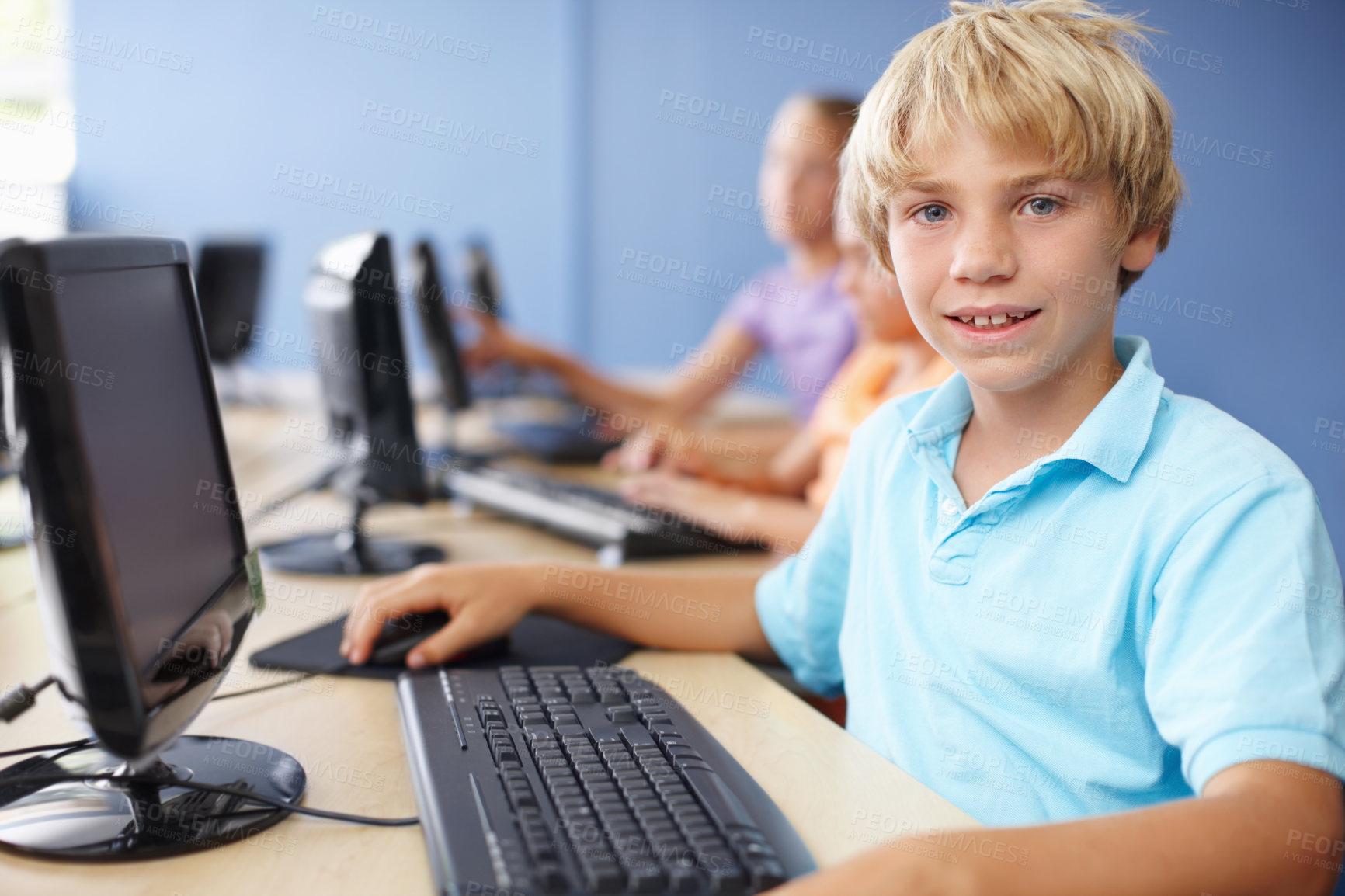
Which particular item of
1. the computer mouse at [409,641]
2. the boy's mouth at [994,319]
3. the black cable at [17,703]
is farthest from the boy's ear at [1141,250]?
the black cable at [17,703]

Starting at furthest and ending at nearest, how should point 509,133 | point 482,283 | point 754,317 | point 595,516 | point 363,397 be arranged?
point 509,133 < point 754,317 < point 482,283 < point 595,516 < point 363,397

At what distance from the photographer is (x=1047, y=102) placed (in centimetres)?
79

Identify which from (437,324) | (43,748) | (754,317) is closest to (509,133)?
(754,317)

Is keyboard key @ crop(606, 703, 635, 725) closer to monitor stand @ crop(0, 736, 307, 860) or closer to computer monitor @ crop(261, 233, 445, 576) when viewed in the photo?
monitor stand @ crop(0, 736, 307, 860)

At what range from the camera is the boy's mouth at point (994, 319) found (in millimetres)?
811

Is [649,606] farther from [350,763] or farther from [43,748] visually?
[43,748]

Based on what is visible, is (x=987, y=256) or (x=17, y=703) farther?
(x=987, y=256)

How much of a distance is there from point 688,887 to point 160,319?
0.52m

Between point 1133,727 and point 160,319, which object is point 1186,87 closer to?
point 1133,727

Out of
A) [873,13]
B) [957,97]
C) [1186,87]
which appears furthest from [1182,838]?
[873,13]

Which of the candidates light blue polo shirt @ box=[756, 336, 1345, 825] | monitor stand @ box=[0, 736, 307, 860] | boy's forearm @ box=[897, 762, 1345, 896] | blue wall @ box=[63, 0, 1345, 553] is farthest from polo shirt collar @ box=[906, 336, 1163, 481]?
blue wall @ box=[63, 0, 1345, 553]

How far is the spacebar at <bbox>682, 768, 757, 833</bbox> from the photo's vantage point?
61 cm

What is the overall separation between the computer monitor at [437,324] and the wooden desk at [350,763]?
76cm

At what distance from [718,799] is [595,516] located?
84 cm
